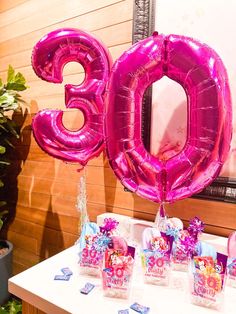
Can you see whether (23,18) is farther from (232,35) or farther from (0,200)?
(232,35)

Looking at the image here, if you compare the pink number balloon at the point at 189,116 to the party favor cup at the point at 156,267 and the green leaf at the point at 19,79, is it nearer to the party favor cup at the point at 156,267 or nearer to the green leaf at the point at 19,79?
the party favor cup at the point at 156,267

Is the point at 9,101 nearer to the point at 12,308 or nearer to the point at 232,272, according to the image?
the point at 12,308

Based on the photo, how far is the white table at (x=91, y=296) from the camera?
0.82m

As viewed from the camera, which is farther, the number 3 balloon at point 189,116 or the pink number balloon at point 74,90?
the pink number balloon at point 74,90

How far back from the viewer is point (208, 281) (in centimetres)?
79

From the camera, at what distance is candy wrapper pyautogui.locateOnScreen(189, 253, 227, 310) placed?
0.79 m

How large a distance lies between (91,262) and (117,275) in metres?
0.16

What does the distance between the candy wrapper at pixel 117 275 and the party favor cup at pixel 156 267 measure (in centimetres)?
8

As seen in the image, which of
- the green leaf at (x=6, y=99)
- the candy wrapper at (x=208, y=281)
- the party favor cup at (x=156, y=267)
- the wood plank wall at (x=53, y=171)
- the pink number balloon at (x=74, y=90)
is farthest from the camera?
the green leaf at (x=6, y=99)

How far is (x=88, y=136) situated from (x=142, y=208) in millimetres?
464

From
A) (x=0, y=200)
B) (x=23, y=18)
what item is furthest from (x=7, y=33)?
(x=0, y=200)

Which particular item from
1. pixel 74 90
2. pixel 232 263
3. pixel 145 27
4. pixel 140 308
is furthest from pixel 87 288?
pixel 145 27

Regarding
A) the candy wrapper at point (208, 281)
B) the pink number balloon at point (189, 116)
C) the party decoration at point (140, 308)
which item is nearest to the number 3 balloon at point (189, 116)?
the pink number balloon at point (189, 116)

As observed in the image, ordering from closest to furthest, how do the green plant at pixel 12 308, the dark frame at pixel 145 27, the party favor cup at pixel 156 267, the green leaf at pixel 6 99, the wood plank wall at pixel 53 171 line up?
the party favor cup at pixel 156 267, the dark frame at pixel 145 27, the wood plank wall at pixel 53 171, the green plant at pixel 12 308, the green leaf at pixel 6 99
